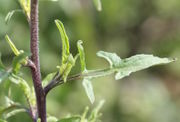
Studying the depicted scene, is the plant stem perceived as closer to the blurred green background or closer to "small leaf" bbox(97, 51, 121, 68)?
"small leaf" bbox(97, 51, 121, 68)

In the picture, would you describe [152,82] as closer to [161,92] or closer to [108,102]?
[161,92]

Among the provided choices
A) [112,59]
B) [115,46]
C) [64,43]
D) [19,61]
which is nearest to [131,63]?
[112,59]

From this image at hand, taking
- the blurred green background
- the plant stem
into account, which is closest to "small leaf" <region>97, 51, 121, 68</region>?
the plant stem

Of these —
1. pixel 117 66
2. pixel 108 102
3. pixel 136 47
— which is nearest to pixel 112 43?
pixel 136 47

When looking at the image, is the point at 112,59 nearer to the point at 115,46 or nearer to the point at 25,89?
the point at 25,89

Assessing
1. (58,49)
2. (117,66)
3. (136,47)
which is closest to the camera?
(117,66)

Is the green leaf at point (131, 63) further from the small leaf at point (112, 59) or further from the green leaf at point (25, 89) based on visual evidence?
the green leaf at point (25, 89)

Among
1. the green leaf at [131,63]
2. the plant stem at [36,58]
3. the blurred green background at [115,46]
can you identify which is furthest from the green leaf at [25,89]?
A: the blurred green background at [115,46]
